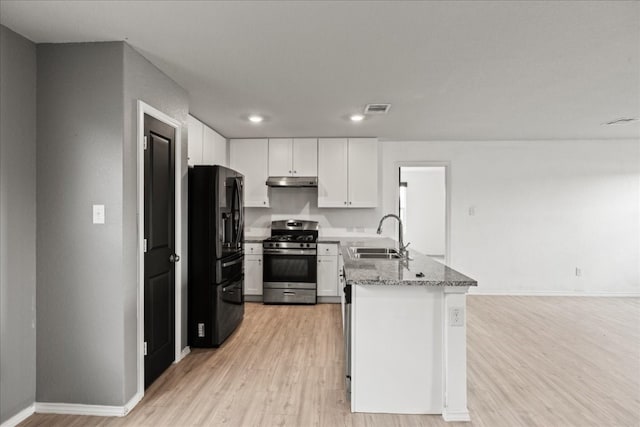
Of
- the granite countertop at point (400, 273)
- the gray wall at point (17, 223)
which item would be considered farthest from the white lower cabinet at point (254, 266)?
the gray wall at point (17, 223)

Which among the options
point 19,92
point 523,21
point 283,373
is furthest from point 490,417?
point 19,92

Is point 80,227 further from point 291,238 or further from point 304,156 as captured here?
point 304,156

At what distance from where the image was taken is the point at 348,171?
5.20 meters

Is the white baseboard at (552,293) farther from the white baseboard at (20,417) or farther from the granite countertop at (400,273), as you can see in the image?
the white baseboard at (20,417)

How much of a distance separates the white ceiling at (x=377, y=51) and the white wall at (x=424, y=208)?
19.1ft

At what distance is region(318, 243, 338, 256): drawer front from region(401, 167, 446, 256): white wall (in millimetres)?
5306

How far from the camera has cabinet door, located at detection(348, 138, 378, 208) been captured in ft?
17.0

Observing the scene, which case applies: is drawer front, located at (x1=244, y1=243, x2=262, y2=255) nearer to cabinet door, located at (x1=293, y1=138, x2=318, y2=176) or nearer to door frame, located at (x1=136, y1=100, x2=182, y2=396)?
cabinet door, located at (x1=293, y1=138, x2=318, y2=176)

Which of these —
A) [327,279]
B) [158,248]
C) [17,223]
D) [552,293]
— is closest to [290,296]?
[327,279]

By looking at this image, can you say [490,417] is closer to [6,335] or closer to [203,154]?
[6,335]

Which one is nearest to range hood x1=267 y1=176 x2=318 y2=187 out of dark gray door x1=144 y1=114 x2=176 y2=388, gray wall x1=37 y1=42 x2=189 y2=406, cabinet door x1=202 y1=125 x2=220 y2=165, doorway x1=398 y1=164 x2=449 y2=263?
cabinet door x1=202 y1=125 x2=220 y2=165

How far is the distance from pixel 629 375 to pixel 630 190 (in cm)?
388

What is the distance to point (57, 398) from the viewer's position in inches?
90.2

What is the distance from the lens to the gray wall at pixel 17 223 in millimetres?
2088
